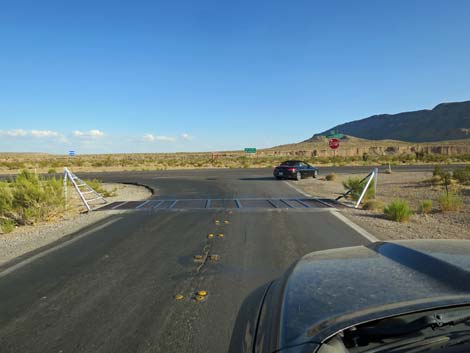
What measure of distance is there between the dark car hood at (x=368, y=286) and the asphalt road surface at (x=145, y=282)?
1.54m

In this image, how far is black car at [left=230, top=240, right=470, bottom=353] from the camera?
5.70 ft

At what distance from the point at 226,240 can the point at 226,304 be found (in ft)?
10.5

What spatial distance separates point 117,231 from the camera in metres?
8.66

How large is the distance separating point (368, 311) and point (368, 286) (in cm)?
33

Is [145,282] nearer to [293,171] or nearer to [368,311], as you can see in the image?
[368,311]

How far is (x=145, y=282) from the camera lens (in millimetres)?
5105

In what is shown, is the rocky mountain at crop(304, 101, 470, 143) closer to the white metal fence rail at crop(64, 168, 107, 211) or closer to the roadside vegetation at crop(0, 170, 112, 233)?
the white metal fence rail at crop(64, 168, 107, 211)

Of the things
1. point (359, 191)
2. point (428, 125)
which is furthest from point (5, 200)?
point (428, 125)

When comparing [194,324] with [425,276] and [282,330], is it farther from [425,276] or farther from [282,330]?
[425,276]

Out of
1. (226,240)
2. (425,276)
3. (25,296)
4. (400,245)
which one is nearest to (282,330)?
(425,276)

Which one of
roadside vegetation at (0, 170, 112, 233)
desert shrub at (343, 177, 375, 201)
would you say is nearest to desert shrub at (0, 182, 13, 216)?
roadside vegetation at (0, 170, 112, 233)

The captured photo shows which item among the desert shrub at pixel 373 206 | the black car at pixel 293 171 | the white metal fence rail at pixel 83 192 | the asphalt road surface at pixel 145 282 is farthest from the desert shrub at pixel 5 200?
the black car at pixel 293 171

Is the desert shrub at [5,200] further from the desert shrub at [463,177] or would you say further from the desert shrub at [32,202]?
the desert shrub at [463,177]

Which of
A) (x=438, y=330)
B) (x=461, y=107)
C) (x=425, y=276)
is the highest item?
(x=461, y=107)
